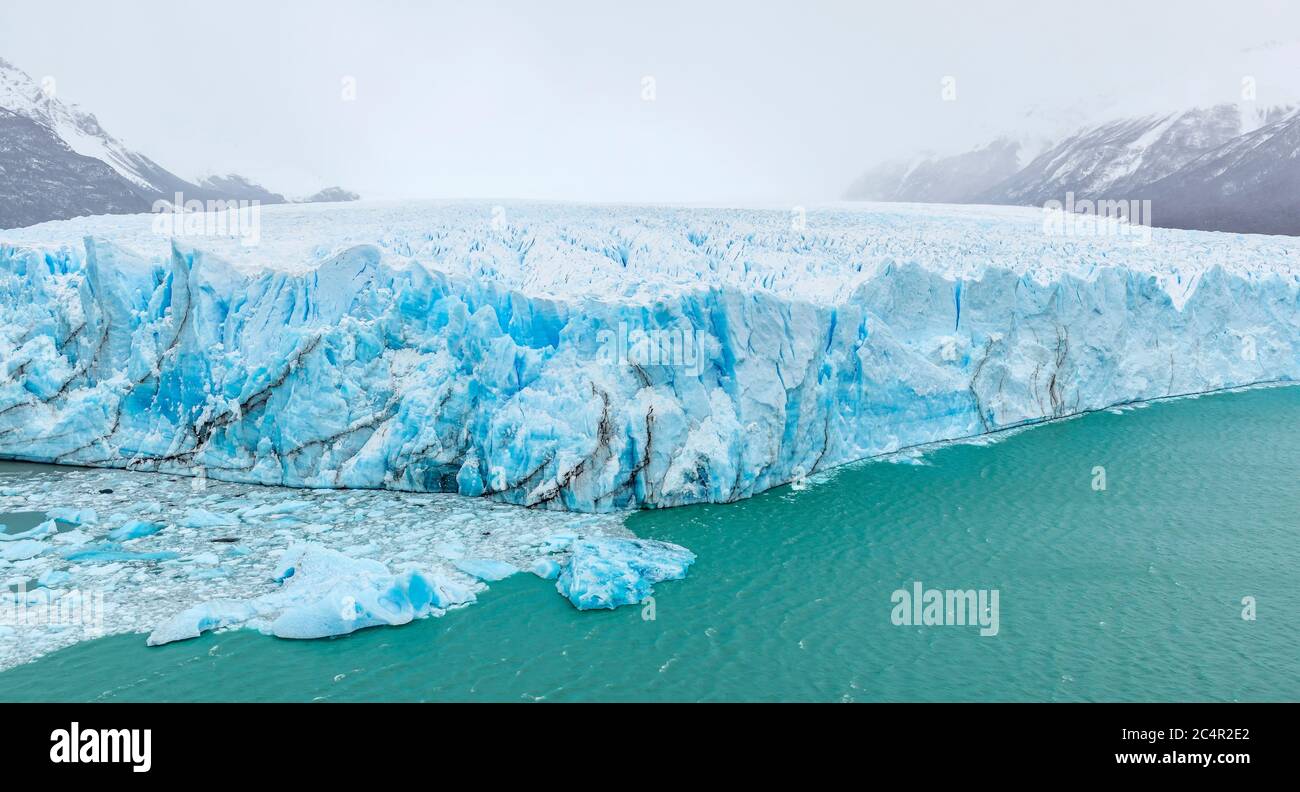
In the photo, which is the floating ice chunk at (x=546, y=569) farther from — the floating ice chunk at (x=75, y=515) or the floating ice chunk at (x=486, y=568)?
the floating ice chunk at (x=75, y=515)

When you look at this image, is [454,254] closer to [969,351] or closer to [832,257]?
[832,257]

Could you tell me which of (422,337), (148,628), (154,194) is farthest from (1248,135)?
Result: (154,194)

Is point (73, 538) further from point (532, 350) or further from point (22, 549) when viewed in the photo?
point (532, 350)

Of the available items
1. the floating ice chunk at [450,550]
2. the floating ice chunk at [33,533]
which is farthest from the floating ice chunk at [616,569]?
the floating ice chunk at [33,533]

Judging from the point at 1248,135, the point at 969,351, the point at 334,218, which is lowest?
the point at 969,351
